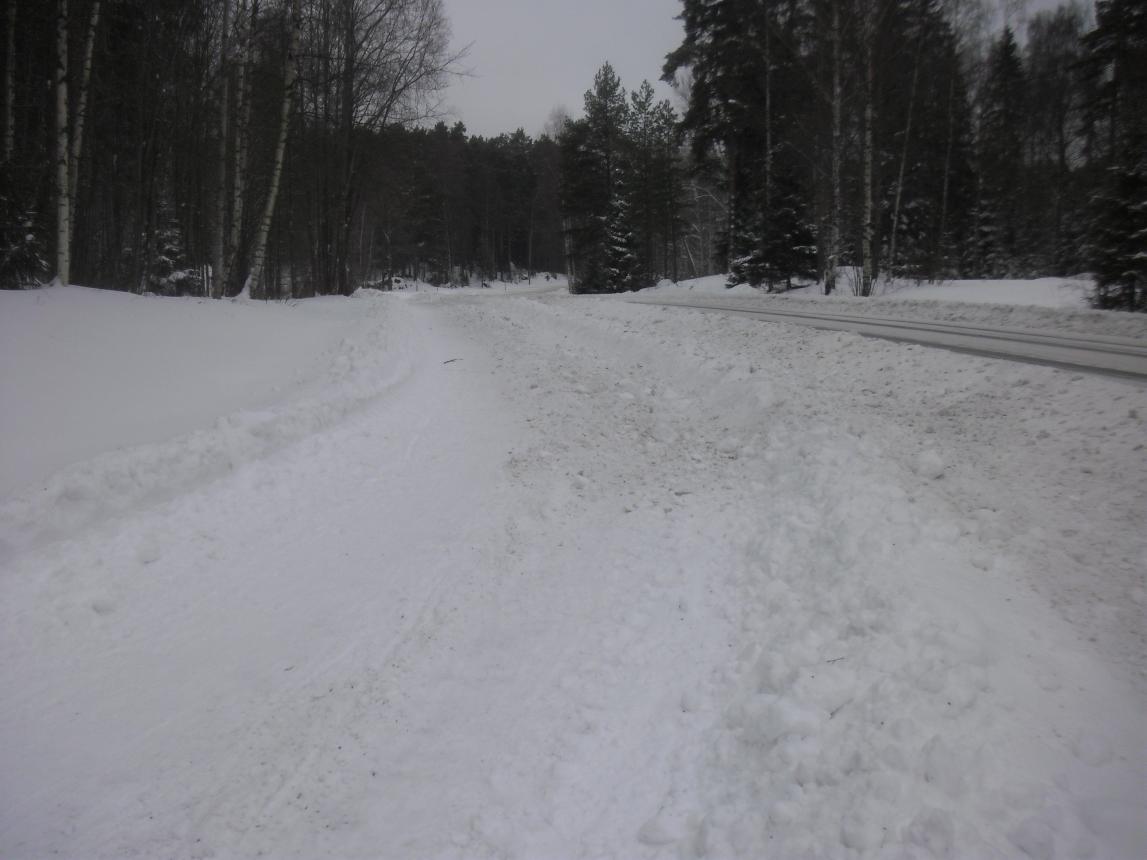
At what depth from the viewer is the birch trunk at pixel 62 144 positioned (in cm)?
1122

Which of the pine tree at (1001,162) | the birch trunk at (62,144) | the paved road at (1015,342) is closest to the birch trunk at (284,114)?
the birch trunk at (62,144)

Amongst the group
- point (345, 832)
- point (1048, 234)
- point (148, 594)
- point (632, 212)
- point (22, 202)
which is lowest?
point (345, 832)

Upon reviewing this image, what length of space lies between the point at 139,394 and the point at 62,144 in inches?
337

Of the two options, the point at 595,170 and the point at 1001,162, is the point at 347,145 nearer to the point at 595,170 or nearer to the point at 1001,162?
the point at 595,170

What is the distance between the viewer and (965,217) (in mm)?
31359

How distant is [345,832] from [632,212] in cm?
3578

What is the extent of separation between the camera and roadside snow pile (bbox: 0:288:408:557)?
15.0 ft

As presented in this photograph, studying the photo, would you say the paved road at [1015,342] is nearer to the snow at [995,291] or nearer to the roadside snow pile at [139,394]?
the snow at [995,291]

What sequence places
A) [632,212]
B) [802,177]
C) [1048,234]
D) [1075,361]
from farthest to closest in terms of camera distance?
1. [632,212]
2. [1048,234]
3. [802,177]
4. [1075,361]

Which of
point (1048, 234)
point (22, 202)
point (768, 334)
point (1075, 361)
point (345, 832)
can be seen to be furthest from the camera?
point (1048, 234)

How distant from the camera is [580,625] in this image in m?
3.88

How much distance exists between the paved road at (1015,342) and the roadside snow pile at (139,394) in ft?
26.0

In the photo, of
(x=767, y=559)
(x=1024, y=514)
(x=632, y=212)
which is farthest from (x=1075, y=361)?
(x=632, y=212)

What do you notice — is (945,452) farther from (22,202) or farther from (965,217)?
(965,217)
